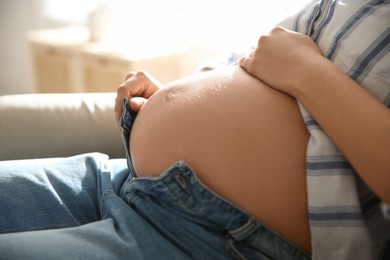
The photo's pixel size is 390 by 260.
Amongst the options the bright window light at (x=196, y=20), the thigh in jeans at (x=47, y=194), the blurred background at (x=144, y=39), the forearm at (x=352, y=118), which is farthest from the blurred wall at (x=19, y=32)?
the forearm at (x=352, y=118)

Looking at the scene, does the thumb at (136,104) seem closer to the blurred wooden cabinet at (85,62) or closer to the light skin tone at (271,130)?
the light skin tone at (271,130)

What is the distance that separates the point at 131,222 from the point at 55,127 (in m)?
0.38

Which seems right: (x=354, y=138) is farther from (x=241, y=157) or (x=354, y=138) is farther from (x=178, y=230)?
(x=178, y=230)

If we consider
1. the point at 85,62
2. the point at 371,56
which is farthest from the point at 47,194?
the point at 85,62

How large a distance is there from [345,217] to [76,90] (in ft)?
5.76

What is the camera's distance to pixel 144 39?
2.05m

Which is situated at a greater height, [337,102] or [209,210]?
[337,102]

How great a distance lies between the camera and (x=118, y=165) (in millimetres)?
767

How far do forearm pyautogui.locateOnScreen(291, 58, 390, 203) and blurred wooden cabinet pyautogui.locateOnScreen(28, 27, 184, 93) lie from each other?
3.96 feet

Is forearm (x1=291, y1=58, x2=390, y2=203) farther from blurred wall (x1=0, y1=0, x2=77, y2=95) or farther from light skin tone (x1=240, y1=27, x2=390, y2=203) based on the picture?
blurred wall (x1=0, y1=0, x2=77, y2=95)

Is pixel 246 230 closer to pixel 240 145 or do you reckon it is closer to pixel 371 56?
pixel 240 145

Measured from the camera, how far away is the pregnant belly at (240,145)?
1.86 feet

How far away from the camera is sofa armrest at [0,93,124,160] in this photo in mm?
837

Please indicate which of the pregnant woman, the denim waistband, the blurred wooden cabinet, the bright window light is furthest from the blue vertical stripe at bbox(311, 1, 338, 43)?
the blurred wooden cabinet
